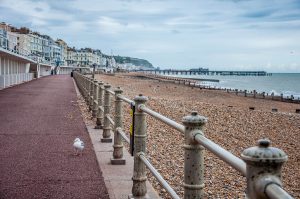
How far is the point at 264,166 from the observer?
1662 mm

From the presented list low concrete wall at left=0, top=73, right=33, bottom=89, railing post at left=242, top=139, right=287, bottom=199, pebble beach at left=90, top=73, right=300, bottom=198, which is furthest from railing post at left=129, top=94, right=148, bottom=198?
low concrete wall at left=0, top=73, right=33, bottom=89

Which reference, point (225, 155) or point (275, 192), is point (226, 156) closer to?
point (225, 155)

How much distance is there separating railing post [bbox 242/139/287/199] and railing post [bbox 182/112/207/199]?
110 cm

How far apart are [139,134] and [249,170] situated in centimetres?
339

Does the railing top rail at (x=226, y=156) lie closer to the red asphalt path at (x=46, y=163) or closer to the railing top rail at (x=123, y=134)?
the red asphalt path at (x=46, y=163)

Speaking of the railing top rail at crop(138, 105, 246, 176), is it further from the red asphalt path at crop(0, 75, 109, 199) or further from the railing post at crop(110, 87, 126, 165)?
the railing post at crop(110, 87, 126, 165)

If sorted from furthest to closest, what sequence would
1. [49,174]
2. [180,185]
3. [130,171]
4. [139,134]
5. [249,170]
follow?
1. [180,185]
2. [130,171]
3. [49,174]
4. [139,134]
5. [249,170]

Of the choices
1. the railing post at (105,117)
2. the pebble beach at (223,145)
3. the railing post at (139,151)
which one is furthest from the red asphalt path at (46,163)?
the pebble beach at (223,145)

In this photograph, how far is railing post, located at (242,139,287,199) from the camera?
64.7 inches

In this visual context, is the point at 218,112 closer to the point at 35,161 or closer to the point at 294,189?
the point at 294,189

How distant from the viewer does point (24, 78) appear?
44.3m

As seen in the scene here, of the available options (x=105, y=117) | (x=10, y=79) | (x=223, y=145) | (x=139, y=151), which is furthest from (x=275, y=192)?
(x=10, y=79)

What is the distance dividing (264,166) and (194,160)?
1196 mm

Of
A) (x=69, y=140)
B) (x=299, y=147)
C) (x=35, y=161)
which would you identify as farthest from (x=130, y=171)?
(x=299, y=147)
